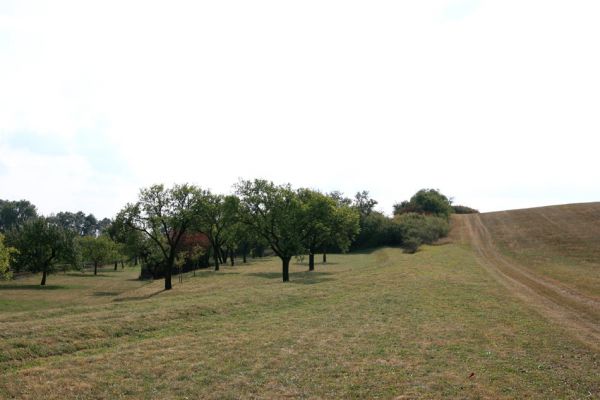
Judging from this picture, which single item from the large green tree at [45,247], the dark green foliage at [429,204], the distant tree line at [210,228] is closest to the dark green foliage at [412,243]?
the distant tree line at [210,228]

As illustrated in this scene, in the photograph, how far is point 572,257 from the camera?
5853 centimetres

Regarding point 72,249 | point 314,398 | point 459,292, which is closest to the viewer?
point 314,398

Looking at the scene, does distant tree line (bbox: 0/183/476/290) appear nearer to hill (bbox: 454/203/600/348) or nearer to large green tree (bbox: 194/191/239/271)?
large green tree (bbox: 194/191/239/271)

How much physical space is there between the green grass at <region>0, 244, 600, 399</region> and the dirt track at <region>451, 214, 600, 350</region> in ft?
4.03

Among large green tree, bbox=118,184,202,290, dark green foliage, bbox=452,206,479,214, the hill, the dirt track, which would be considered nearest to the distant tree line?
large green tree, bbox=118,184,202,290

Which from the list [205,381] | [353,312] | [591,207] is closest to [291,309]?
[353,312]

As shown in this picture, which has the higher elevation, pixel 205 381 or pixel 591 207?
pixel 591 207

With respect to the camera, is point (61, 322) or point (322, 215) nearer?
point (61, 322)

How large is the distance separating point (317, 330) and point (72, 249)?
78.6 meters

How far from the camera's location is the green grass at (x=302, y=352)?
1430 centimetres

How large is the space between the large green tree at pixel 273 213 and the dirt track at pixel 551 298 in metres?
26.0

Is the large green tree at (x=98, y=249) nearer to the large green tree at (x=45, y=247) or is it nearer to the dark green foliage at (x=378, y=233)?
the large green tree at (x=45, y=247)

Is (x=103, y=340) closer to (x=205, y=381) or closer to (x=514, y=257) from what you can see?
(x=205, y=381)

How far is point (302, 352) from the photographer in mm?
18766
